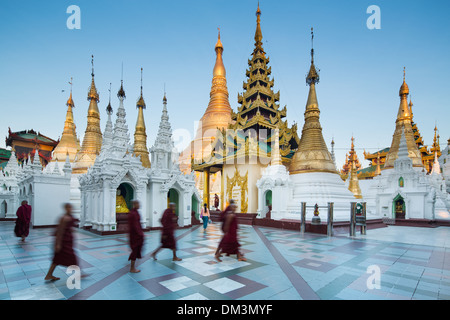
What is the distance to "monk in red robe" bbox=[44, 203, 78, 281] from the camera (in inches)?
195

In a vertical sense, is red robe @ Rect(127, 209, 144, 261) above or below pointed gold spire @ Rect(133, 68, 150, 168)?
below

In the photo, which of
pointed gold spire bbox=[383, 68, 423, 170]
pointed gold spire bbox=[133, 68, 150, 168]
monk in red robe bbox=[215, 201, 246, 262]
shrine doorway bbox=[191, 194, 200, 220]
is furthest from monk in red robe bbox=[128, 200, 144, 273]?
pointed gold spire bbox=[383, 68, 423, 170]

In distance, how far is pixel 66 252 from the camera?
5.00m

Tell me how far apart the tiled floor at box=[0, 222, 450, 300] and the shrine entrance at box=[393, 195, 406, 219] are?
1334 centimetres

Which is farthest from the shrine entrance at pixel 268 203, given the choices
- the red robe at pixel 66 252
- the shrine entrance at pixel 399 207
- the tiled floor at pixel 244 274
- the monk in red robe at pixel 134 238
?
the red robe at pixel 66 252

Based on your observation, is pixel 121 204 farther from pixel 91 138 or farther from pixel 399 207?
pixel 399 207

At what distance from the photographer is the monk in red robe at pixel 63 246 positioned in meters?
4.96

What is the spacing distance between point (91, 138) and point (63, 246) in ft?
74.9

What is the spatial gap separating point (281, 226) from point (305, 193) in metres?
3.43

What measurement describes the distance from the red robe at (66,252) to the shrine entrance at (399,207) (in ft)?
76.9

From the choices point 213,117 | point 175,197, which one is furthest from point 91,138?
point 213,117

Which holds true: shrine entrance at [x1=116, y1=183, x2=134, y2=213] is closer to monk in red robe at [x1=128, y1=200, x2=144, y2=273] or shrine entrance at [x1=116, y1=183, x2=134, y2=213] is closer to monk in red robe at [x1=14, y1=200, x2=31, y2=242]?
monk in red robe at [x1=14, y1=200, x2=31, y2=242]

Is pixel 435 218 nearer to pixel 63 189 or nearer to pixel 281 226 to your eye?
pixel 281 226

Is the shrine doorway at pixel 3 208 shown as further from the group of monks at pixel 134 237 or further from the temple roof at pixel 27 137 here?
the group of monks at pixel 134 237
